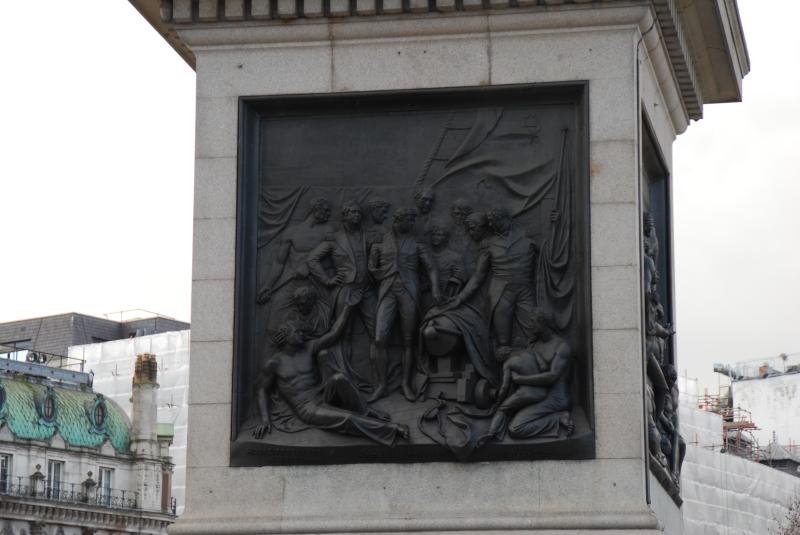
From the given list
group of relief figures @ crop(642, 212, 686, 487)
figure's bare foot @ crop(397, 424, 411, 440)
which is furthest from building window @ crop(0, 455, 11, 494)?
figure's bare foot @ crop(397, 424, 411, 440)

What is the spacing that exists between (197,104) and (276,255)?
173 centimetres

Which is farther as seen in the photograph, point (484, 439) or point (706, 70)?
point (706, 70)

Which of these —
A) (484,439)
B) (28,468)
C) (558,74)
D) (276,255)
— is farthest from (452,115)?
(28,468)

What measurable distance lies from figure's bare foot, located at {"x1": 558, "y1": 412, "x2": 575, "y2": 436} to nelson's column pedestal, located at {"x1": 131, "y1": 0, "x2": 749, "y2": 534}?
0.03 metres

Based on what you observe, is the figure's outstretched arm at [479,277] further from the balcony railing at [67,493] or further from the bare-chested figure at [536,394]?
the balcony railing at [67,493]

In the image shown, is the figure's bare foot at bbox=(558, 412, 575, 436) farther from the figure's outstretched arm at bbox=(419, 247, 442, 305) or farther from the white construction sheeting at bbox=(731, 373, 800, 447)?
the white construction sheeting at bbox=(731, 373, 800, 447)

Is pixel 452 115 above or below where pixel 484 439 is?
above

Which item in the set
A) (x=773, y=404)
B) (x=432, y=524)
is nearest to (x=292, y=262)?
(x=432, y=524)

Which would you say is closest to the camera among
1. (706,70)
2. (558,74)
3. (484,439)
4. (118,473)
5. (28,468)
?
(484,439)

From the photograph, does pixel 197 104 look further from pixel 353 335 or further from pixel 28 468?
pixel 28 468

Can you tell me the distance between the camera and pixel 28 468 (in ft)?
251

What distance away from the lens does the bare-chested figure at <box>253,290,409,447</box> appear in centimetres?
1358

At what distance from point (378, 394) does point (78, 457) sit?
68.3 meters

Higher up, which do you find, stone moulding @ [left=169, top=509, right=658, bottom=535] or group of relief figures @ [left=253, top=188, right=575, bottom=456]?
group of relief figures @ [left=253, top=188, right=575, bottom=456]
